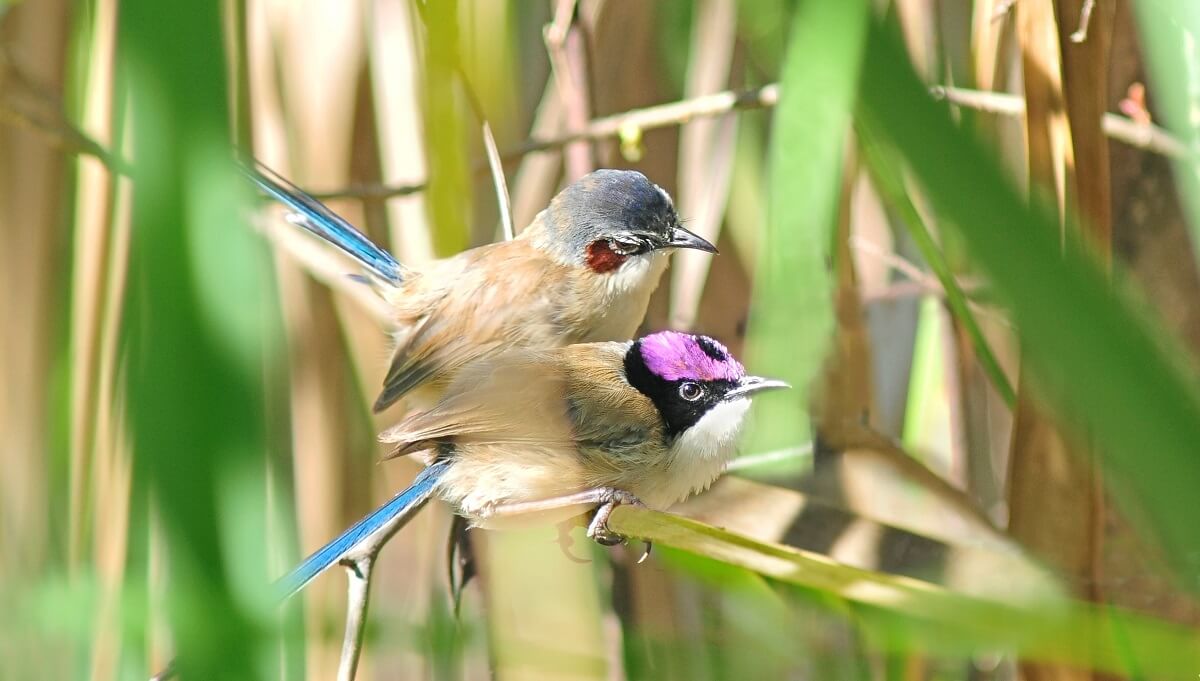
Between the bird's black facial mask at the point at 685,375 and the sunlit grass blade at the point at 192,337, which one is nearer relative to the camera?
the sunlit grass blade at the point at 192,337

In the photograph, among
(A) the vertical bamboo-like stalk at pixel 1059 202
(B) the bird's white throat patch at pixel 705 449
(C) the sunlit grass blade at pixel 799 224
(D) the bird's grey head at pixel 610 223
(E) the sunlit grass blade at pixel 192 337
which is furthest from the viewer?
(D) the bird's grey head at pixel 610 223

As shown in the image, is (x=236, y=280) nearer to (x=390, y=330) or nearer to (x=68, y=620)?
(x=68, y=620)

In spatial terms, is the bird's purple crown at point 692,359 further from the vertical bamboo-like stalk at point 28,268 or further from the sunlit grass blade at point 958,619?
the vertical bamboo-like stalk at point 28,268

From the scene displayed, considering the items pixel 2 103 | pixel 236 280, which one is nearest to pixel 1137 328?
pixel 236 280

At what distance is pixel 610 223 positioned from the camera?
208cm

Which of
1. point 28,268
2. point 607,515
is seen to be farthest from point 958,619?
point 28,268

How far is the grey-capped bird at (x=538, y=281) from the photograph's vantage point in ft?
6.65

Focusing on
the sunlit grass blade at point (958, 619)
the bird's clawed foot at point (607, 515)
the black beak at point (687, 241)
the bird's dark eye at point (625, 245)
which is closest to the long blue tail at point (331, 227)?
the bird's dark eye at point (625, 245)

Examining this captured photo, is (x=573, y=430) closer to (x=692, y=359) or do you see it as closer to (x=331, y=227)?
(x=692, y=359)

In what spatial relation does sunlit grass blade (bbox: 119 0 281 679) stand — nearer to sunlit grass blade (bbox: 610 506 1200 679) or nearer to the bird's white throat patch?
sunlit grass blade (bbox: 610 506 1200 679)

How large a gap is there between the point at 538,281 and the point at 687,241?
1.10ft

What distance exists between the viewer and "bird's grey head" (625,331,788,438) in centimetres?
187

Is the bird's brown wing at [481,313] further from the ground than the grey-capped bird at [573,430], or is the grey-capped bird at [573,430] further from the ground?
the bird's brown wing at [481,313]

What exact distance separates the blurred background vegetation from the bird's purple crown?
0.10m
